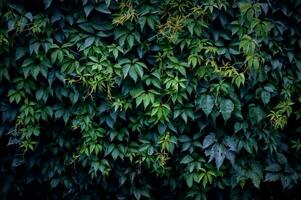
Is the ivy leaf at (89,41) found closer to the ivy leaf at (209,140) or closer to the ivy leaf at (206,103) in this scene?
the ivy leaf at (206,103)

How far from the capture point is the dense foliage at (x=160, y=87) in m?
2.86

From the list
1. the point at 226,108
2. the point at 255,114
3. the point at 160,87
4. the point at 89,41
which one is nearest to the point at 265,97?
the point at 255,114

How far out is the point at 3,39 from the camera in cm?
289

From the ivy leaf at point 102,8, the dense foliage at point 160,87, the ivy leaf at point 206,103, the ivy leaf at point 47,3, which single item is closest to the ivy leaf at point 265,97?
the dense foliage at point 160,87

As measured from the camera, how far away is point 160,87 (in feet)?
9.45

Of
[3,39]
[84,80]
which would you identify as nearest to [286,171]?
[84,80]

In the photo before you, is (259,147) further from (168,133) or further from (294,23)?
(294,23)

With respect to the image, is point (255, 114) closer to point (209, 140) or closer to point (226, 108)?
point (226, 108)

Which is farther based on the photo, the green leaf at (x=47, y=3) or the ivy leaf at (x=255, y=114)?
the ivy leaf at (x=255, y=114)

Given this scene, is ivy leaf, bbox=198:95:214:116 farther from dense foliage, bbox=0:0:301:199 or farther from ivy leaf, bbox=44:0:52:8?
ivy leaf, bbox=44:0:52:8

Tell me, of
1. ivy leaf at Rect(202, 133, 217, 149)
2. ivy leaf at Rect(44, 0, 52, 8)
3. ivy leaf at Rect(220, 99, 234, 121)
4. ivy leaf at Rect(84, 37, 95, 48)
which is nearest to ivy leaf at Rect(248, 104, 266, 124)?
ivy leaf at Rect(220, 99, 234, 121)

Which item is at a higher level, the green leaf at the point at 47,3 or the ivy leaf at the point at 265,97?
the green leaf at the point at 47,3

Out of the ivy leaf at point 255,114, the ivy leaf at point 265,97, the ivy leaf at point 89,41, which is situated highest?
the ivy leaf at point 89,41

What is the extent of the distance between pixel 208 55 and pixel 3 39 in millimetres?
1468
